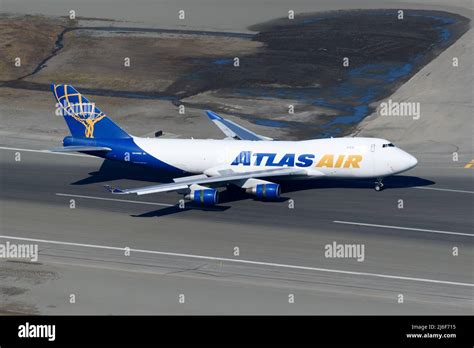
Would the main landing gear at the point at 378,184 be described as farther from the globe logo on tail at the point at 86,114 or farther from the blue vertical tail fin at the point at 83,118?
the globe logo on tail at the point at 86,114

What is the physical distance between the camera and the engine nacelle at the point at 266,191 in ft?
262

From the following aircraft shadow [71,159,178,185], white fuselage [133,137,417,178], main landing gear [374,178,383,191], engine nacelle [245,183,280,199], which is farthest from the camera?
aircraft shadow [71,159,178,185]

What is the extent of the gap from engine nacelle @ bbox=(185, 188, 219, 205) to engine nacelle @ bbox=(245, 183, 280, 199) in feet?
10.8

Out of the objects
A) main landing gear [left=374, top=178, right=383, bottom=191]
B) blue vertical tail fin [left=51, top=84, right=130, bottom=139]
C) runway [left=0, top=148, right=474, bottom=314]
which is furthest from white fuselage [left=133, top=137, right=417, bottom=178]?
blue vertical tail fin [left=51, top=84, right=130, bottom=139]

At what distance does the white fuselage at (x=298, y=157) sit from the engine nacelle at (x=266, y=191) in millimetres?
2260

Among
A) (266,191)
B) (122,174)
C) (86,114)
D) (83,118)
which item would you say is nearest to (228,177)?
(266,191)


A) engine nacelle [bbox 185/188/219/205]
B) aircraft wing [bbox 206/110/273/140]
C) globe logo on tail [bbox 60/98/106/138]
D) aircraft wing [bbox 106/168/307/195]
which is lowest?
engine nacelle [bbox 185/188/219/205]

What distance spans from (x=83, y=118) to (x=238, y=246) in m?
21.1

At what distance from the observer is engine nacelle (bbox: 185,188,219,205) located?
257 feet

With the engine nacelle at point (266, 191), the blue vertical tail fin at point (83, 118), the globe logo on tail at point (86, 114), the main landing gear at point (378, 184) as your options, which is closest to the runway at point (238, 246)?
the main landing gear at point (378, 184)

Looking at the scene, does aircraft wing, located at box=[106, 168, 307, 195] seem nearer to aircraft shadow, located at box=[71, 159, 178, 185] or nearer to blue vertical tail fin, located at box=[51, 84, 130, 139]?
aircraft shadow, located at box=[71, 159, 178, 185]

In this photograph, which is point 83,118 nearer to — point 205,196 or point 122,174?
point 122,174

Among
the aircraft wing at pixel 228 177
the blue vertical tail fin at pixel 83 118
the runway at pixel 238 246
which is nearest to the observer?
the runway at pixel 238 246

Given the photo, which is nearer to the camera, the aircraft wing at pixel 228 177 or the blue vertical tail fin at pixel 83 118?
the aircraft wing at pixel 228 177
